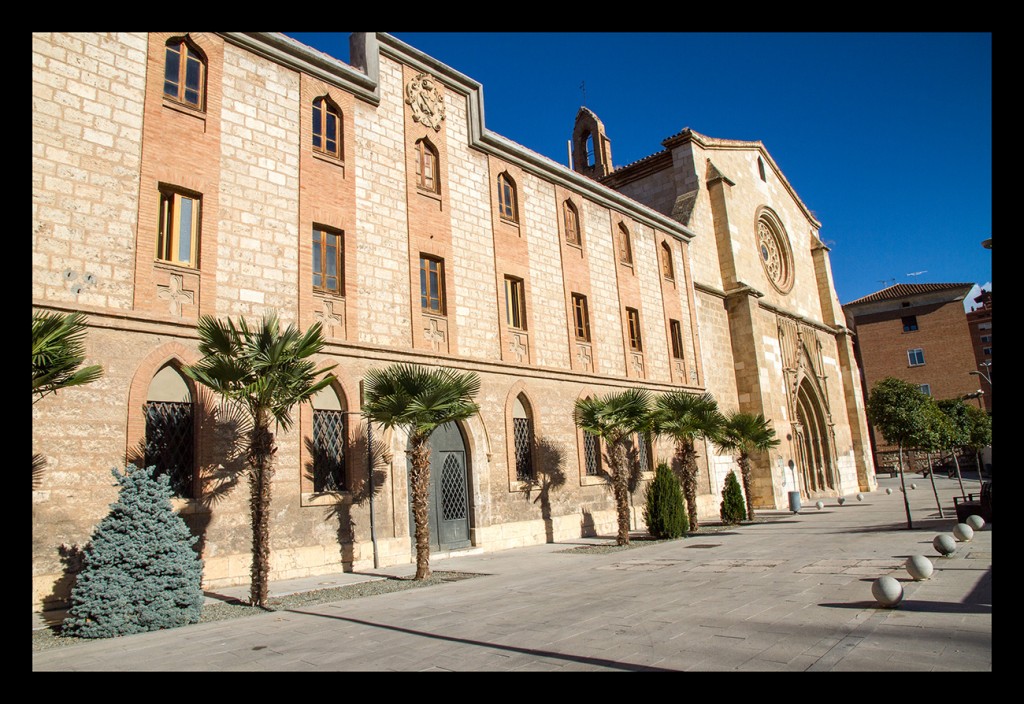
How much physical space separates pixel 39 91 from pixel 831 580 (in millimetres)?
13884

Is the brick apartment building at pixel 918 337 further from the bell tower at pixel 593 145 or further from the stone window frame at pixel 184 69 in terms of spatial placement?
the stone window frame at pixel 184 69

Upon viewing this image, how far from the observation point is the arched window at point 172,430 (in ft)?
35.4

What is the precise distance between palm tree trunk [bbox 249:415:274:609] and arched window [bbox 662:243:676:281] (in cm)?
1822

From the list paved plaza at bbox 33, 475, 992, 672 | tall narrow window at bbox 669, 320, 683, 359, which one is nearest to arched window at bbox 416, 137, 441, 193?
paved plaza at bbox 33, 475, 992, 672

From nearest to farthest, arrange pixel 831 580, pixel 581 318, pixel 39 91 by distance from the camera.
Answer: pixel 831 580, pixel 39 91, pixel 581 318

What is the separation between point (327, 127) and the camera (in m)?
14.9

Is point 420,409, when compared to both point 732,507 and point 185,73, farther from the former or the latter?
point 732,507

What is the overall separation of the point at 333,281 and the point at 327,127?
144 inches

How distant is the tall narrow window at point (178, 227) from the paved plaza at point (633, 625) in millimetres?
5908
